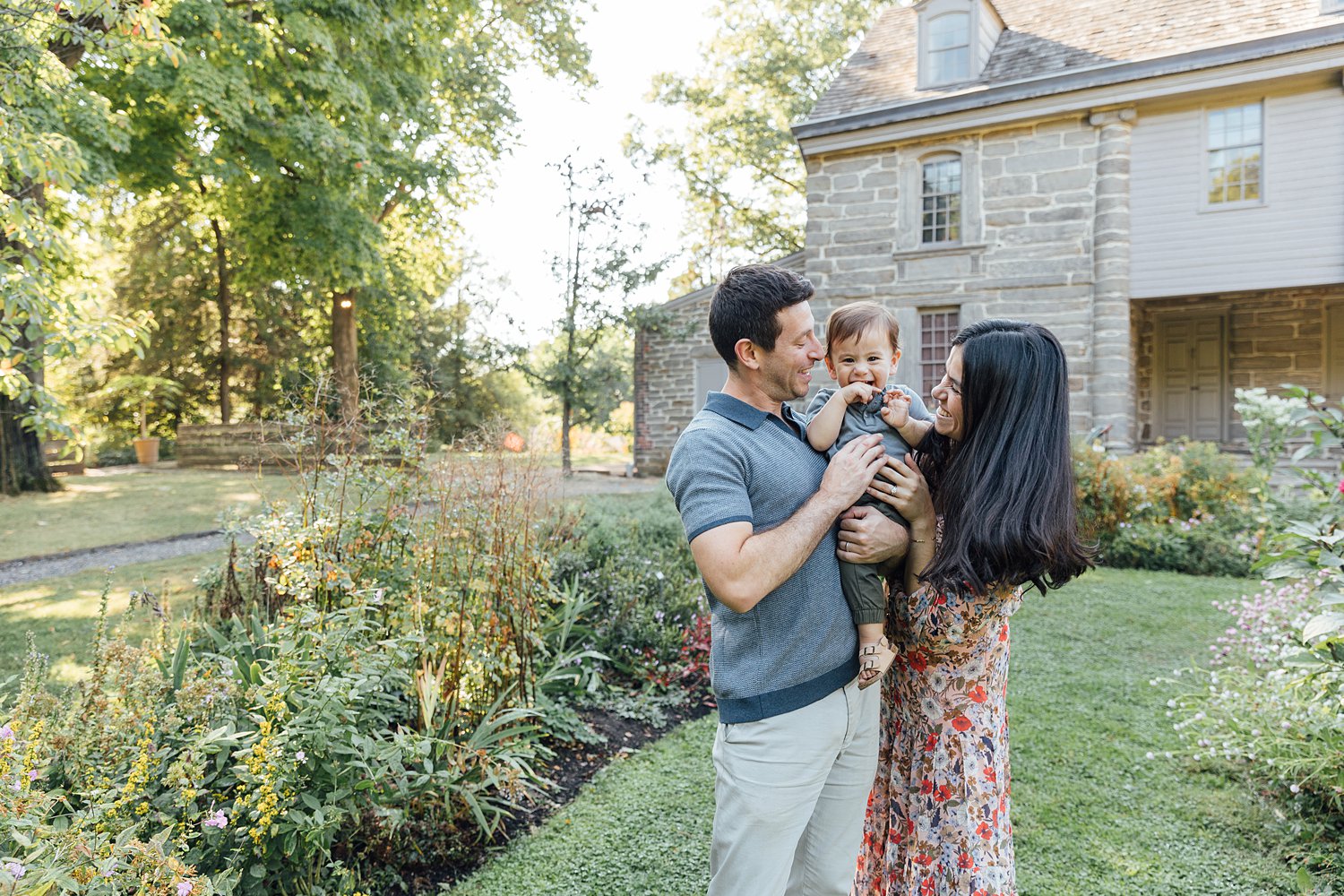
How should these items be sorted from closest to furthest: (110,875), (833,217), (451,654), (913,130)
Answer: (110,875), (451,654), (913,130), (833,217)

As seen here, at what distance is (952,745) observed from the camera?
2.00 metres

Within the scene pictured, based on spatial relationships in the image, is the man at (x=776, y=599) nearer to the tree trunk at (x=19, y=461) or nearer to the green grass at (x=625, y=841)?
the green grass at (x=625, y=841)

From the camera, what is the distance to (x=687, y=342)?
1700cm

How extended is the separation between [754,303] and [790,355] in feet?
0.50

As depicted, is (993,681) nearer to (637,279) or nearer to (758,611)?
(758,611)

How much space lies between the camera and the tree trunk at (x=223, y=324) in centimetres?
1934

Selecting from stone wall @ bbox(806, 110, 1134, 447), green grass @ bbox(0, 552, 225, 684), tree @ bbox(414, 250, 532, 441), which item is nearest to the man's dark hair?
green grass @ bbox(0, 552, 225, 684)

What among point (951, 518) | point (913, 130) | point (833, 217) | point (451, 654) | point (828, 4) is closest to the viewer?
point (951, 518)

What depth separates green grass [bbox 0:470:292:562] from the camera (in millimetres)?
9000

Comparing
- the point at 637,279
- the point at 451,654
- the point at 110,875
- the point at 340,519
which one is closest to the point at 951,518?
the point at 110,875

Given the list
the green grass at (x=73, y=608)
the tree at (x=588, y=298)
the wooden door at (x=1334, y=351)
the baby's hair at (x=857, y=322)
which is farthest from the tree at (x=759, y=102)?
the baby's hair at (x=857, y=322)

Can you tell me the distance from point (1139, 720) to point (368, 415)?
447cm

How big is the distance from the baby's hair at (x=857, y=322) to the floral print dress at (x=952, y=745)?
0.77 m

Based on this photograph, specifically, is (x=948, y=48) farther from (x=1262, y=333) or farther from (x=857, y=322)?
(x=857, y=322)
